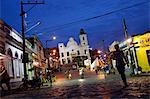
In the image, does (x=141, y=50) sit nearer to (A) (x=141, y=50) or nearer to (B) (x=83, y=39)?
(A) (x=141, y=50)

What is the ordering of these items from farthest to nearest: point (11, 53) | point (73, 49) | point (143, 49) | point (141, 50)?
point (73, 49), point (141, 50), point (143, 49), point (11, 53)

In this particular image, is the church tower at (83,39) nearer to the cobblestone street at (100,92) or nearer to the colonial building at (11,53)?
the colonial building at (11,53)

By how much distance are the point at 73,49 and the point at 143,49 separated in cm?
9517

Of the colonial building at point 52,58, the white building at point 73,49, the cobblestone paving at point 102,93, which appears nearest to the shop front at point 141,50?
the cobblestone paving at point 102,93

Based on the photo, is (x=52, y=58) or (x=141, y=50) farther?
(x=52, y=58)

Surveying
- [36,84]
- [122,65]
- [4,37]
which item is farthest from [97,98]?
[4,37]

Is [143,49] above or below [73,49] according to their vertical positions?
below

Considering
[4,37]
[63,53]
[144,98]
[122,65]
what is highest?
[63,53]

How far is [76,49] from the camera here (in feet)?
425

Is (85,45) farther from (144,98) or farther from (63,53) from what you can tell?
(144,98)

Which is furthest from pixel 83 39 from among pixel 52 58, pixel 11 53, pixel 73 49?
pixel 11 53

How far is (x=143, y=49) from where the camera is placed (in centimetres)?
3588

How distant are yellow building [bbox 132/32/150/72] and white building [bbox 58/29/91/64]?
8882 cm

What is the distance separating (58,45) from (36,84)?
109 metres
